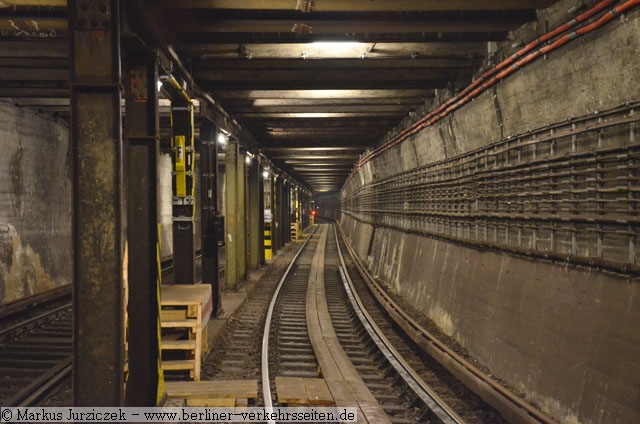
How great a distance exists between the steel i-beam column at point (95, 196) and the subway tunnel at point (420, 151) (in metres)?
0.02

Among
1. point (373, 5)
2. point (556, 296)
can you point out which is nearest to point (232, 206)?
point (373, 5)

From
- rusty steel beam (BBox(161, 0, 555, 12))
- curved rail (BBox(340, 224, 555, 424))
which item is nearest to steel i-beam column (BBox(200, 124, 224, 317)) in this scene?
curved rail (BBox(340, 224, 555, 424))

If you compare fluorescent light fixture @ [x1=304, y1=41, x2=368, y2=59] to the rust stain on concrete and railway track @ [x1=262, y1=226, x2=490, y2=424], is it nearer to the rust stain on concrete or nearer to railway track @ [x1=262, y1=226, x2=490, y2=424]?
railway track @ [x1=262, y1=226, x2=490, y2=424]

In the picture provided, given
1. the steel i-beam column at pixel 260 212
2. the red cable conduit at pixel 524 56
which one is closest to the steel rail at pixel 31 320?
the steel i-beam column at pixel 260 212

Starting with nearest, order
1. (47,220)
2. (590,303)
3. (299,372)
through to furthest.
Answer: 1. (590,303)
2. (299,372)
3. (47,220)

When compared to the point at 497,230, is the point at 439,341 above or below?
below

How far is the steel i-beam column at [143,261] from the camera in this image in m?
4.71

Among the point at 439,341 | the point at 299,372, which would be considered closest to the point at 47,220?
the point at 299,372

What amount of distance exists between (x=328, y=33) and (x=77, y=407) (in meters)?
4.99

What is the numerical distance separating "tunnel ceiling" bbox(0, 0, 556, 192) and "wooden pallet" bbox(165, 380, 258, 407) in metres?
3.85

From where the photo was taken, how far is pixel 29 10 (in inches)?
209

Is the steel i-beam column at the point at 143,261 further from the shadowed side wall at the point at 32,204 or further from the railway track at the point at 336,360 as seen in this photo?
the shadowed side wall at the point at 32,204

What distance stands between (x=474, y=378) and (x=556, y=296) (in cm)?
142

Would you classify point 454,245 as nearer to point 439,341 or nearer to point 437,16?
point 439,341
